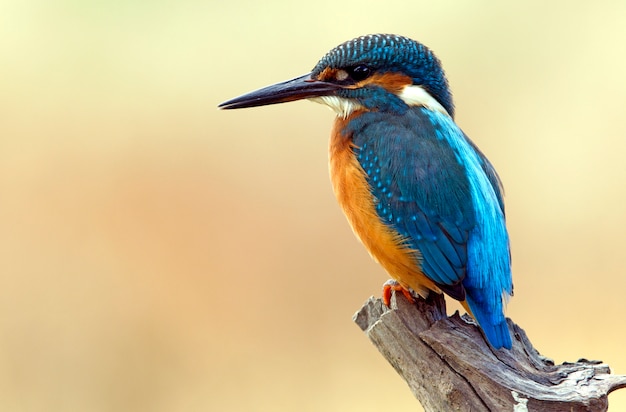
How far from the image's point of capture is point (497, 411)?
182 centimetres

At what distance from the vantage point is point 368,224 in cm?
232

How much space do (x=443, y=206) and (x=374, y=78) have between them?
0.47m

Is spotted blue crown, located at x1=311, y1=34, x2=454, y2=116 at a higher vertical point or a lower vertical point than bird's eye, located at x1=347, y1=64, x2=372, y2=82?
higher

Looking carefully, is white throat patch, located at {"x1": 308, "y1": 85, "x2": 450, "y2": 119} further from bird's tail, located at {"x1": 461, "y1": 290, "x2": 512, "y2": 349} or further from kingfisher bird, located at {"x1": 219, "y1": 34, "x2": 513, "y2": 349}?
bird's tail, located at {"x1": 461, "y1": 290, "x2": 512, "y2": 349}

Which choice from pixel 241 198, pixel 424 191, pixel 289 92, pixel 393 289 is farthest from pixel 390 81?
pixel 241 198

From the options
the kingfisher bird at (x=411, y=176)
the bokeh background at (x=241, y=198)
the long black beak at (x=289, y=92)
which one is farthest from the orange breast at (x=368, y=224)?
the bokeh background at (x=241, y=198)

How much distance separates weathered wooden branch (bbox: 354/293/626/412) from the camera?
1815 millimetres

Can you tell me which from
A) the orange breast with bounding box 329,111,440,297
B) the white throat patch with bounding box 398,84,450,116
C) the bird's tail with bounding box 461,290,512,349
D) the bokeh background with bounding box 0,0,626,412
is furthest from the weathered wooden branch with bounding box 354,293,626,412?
the bokeh background with bounding box 0,0,626,412

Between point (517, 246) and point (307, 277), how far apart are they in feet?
3.10

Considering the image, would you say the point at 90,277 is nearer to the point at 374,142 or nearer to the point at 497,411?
the point at 374,142

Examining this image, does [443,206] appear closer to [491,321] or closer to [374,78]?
[491,321]

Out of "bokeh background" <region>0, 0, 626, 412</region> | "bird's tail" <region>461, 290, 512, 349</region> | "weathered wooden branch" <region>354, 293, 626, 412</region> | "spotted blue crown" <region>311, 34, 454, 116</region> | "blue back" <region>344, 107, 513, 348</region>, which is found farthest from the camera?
"bokeh background" <region>0, 0, 626, 412</region>

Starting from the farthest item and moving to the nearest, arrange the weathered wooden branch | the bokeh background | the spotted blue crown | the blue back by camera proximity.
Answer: the bokeh background → the spotted blue crown → the blue back → the weathered wooden branch

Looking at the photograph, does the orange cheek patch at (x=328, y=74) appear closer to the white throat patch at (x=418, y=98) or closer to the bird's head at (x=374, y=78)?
the bird's head at (x=374, y=78)
